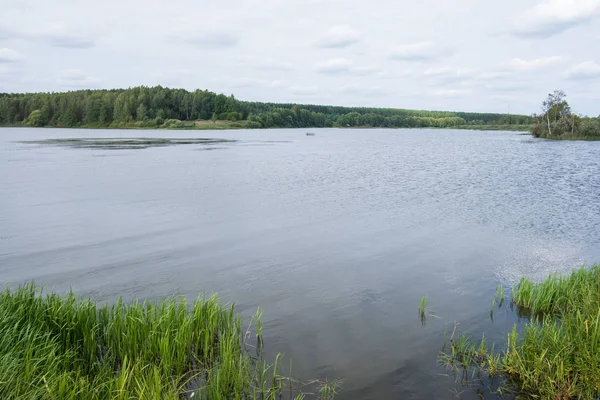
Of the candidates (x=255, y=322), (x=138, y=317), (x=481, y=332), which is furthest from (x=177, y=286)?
(x=481, y=332)

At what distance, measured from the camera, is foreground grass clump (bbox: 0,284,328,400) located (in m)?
6.68

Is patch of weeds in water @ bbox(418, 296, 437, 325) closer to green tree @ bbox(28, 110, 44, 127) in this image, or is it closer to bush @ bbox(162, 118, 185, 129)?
bush @ bbox(162, 118, 185, 129)

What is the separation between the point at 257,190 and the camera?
32219 millimetres

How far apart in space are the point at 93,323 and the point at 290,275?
23.2 feet

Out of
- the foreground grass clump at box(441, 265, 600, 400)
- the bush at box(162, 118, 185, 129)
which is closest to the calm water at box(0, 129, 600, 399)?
the foreground grass clump at box(441, 265, 600, 400)

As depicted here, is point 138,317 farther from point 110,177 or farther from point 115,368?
point 110,177

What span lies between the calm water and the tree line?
233 ft

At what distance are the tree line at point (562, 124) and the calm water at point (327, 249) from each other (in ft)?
233

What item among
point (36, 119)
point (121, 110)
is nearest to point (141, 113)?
point (121, 110)

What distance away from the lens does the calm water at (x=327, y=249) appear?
1018 cm

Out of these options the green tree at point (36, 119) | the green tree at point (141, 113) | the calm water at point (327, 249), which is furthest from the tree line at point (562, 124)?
the green tree at point (36, 119)

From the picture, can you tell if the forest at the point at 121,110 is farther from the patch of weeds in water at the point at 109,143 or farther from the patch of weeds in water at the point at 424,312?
the patch of weeds in water at the point at 424,312

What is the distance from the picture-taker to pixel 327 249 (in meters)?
17.5

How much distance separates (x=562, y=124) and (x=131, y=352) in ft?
369
